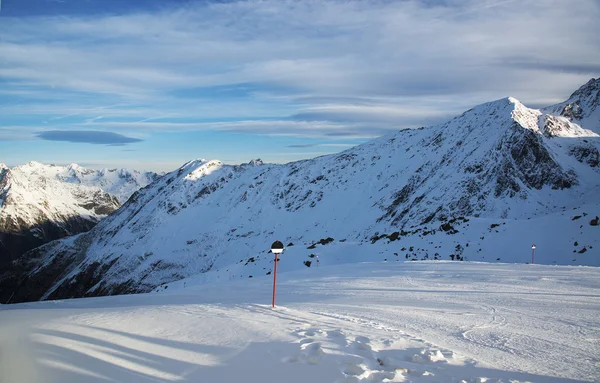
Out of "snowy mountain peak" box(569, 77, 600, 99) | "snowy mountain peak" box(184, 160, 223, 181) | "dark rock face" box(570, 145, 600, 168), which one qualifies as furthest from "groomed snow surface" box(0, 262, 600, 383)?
"snowy mountain peak" box(184, 160, 223, 181)

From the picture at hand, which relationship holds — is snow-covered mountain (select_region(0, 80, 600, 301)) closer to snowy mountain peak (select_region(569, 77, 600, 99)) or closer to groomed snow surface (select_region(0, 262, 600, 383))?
snowy mountain peak (select_region(569, 77, 600, 99))

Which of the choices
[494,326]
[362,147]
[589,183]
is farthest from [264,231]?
[494,326]

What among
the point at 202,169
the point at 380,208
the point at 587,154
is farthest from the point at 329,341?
the point at 202,169

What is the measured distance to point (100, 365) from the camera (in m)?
6.30

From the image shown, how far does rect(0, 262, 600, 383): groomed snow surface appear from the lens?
18.9ft

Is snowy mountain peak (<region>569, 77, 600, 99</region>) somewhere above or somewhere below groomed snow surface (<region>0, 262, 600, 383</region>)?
above

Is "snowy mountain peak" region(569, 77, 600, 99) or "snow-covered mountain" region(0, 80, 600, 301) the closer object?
"snow-covered mountain" region(0, 80, 600, 301)

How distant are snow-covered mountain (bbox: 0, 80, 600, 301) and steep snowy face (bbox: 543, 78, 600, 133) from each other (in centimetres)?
195

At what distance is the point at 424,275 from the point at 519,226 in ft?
59.7

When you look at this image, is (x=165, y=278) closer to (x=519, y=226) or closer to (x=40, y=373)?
(x=519, y=226)

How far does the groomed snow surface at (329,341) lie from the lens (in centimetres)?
577

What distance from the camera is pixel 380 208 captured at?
67812 millimetres

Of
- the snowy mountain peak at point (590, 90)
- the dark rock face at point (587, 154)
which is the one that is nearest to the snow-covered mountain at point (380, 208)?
the dark rock face at point (587, 154)

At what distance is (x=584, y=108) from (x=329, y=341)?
8880 centimetres
